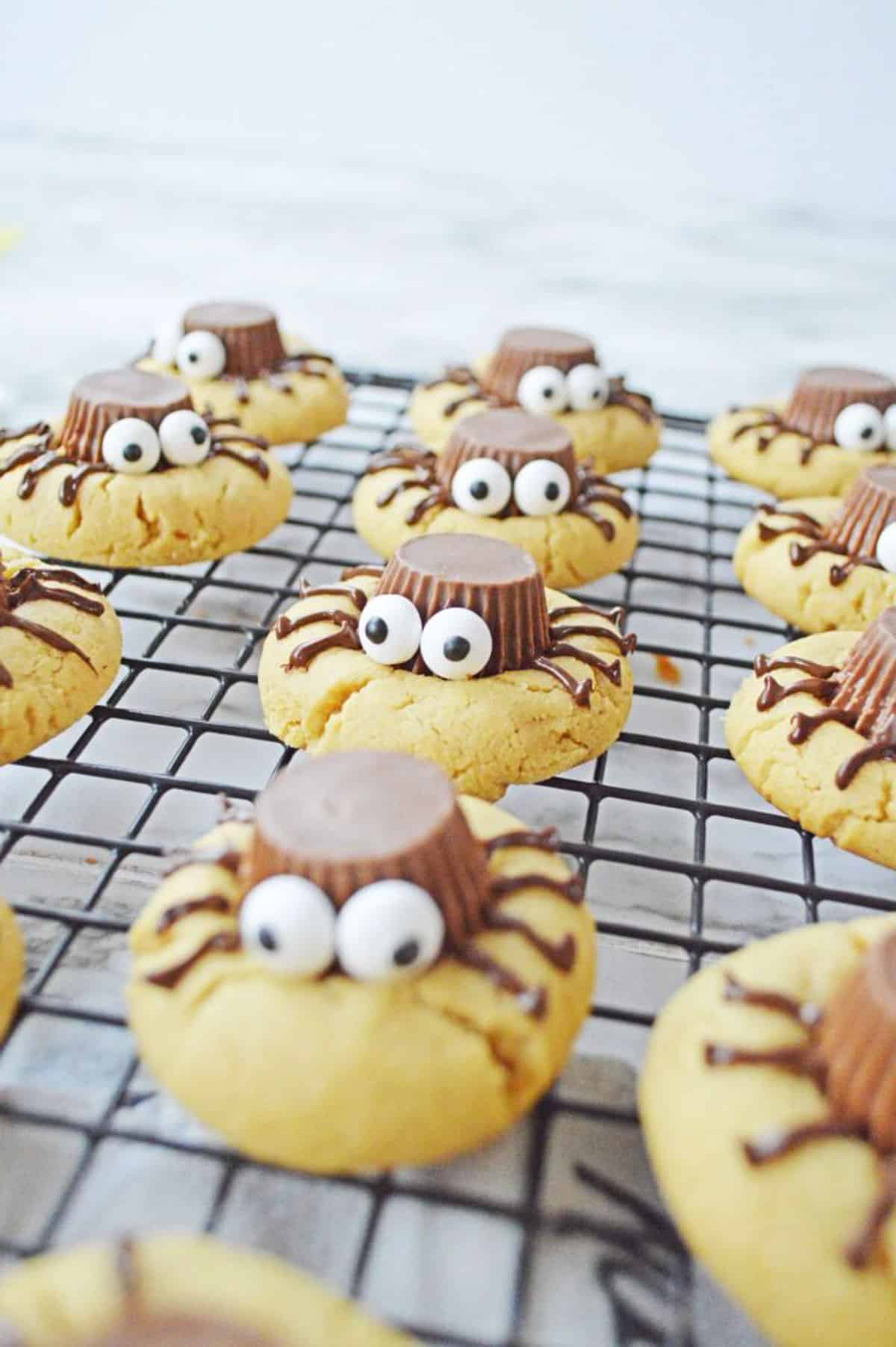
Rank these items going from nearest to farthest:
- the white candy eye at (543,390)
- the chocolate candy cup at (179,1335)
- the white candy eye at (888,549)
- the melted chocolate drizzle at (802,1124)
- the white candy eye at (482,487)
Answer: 1. the chocolate candy cup at (179,1335)
2. the melted chocolate drizzle at (802,1124)
3. the white candy eye at (888,549)
4. the white candy eye at (482,487)
5. the white candy eye at (543,390)

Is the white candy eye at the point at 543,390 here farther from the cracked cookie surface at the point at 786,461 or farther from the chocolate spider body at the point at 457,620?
the chocolate spider body at the point at 457,620

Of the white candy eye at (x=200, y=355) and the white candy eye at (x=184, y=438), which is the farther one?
the white candy eye at (x=200, y=355)

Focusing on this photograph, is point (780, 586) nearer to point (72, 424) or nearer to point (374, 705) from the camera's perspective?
point (374, 705)

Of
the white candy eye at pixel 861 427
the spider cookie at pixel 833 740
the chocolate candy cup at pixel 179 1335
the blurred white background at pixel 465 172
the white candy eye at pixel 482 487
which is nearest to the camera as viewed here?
the chocolate candy cup at pixel 179 1335

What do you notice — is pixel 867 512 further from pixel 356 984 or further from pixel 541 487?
pixel 356 984

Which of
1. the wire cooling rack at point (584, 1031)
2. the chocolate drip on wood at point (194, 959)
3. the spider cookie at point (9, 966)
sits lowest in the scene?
the wire cooling rack at point (584, 1031)

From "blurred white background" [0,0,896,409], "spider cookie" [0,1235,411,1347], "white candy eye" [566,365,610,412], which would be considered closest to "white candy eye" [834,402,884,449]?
"white candy eye" [566,365,610,412]

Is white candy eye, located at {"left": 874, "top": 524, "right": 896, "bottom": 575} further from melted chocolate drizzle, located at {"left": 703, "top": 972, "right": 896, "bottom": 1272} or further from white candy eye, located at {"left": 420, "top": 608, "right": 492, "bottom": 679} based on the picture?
melted chocolate drizzle, located at {"left": 703, "top": 972, "right": 896, "bottom": 1272}

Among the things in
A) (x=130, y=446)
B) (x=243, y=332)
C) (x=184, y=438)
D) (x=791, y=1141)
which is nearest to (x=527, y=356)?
(x=243, y=332)

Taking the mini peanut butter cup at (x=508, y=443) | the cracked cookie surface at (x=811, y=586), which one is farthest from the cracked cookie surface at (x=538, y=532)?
the cracked cookie surface at (x=811, y=586)
